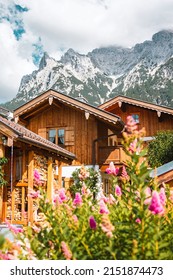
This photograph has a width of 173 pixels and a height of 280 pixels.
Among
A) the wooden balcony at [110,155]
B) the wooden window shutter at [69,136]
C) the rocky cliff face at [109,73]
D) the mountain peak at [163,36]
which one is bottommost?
the wooden balcony at [110,155]

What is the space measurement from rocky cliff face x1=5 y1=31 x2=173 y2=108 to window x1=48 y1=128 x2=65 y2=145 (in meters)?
106

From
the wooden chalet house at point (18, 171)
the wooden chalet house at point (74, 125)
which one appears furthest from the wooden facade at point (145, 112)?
the wooden chalet house at point (18, 171)

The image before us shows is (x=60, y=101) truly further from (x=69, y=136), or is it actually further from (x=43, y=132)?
(x=43, y=132)

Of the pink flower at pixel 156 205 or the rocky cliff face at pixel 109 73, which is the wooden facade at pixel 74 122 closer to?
the pink flower at pixel 156 205

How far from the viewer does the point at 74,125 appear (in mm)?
19609

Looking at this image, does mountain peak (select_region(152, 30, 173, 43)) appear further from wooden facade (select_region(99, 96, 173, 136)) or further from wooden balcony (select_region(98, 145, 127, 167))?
wooden balcony (select_region(98, 145, 127, 167))

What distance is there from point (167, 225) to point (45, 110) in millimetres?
17788

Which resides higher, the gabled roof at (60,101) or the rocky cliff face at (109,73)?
the rocky cliff face at (109,73)

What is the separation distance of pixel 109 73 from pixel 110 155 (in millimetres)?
158248

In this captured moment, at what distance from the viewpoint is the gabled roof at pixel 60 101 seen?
17.9 m

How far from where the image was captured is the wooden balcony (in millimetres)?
17997

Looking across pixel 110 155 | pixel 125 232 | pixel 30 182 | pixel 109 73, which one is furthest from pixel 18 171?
pixel 109 73

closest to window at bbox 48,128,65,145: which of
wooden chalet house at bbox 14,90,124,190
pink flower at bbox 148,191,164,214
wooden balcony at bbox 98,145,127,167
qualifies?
wooden chalet house at bbox 14,90,124,190

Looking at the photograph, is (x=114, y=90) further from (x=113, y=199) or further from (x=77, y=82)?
(x=113, y=199)
